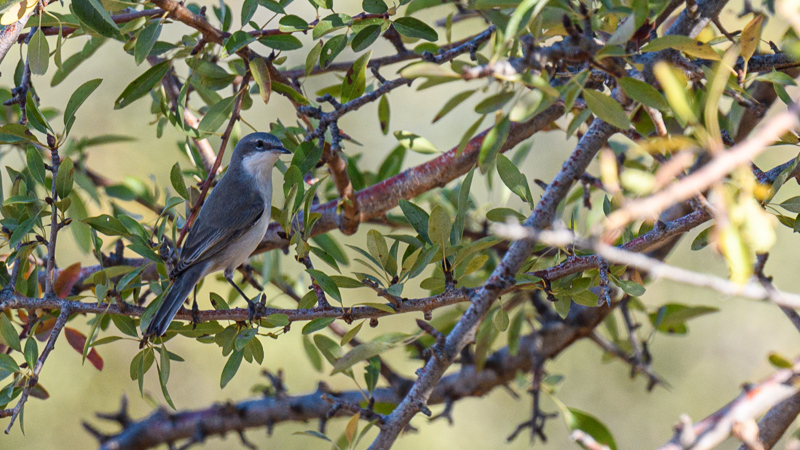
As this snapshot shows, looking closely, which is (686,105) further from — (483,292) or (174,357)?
(174,357)

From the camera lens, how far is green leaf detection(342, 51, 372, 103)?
2.20 meters

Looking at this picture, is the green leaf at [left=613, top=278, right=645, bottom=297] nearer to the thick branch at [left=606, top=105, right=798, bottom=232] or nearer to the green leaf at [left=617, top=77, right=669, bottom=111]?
the green leaf at [left=617, top=77, right=669, bottom=111]

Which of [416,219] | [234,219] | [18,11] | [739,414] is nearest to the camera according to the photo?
[739,414]

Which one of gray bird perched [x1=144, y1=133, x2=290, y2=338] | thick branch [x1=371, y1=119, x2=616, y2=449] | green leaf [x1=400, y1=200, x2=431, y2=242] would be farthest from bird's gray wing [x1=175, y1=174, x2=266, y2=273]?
thick branch [x1=371, y1=119, x2=616, y2=449]

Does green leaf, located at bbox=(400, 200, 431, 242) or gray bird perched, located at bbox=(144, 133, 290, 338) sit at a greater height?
gray bird perched, located at bbox=(144, 133, 290, 338)

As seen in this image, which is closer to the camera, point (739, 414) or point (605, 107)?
point (739, 414)

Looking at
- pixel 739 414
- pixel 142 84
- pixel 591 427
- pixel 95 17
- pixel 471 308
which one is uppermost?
pixel 142 84

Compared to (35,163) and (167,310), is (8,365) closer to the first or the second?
(167,310)

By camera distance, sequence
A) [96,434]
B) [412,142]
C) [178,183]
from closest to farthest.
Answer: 1. [178,183]
2. [412,142]
3. [96,434]

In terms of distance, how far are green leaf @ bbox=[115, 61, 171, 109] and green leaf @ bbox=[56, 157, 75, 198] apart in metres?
0.27

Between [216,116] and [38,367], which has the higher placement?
[216,116]

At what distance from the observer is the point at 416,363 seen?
5.39 meters

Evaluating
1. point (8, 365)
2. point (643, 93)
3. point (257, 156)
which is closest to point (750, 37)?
point (643, 93)

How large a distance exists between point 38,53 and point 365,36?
3.31 ft
